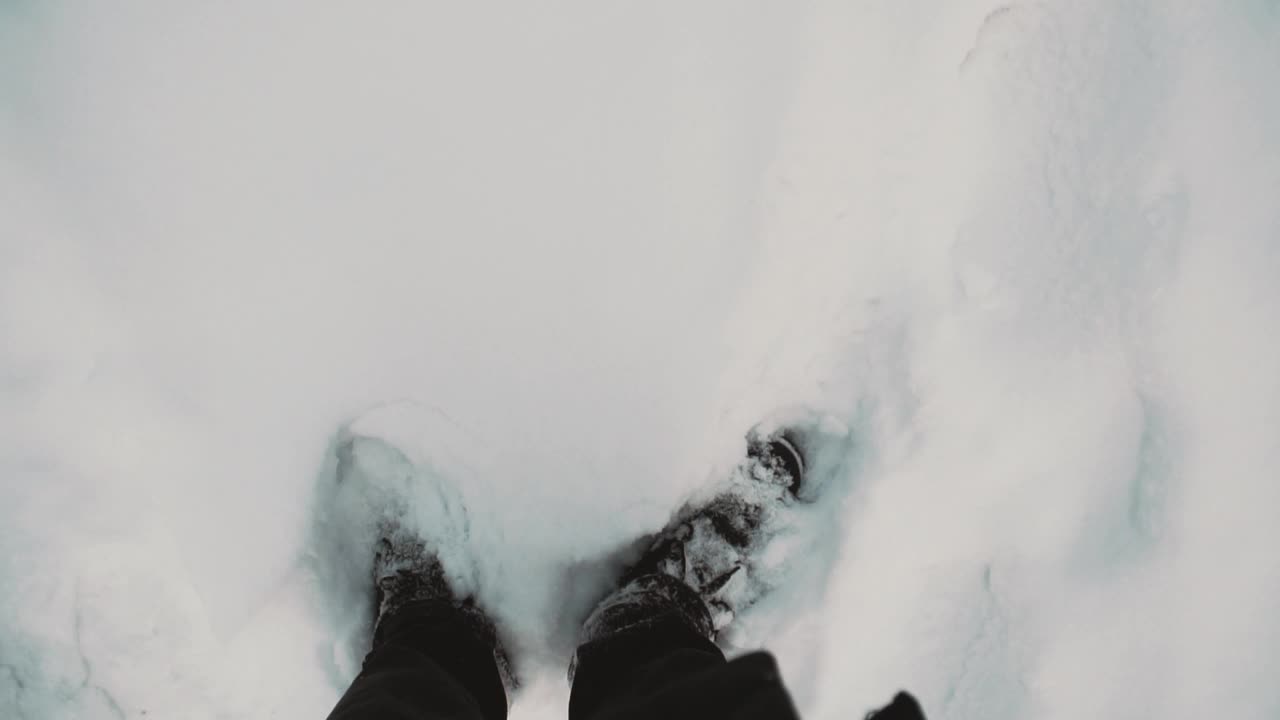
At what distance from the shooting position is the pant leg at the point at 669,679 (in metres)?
0.61

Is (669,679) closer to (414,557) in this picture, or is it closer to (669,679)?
(669,679)

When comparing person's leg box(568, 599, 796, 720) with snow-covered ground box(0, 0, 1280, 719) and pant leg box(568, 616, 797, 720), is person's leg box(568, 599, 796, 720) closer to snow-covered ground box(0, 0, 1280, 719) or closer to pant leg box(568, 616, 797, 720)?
pant leg box(568, 616, 797, 720)

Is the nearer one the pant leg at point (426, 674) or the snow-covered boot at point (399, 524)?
the pant leg at point (426, 674)

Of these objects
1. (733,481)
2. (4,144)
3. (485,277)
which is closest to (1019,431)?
(733,481)

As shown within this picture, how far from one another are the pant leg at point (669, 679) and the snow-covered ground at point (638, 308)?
27 centimetres

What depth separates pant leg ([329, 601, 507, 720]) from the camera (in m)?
0.85

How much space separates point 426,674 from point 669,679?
0.37m

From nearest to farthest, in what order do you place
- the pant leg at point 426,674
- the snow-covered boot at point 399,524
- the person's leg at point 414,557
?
the pant leg at point 426,674, the person's leg at point 414,557, the snow-covered boot at point 399,524

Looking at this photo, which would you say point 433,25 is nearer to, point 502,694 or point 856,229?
point 856,229

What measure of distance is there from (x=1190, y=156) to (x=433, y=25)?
4.72 ft

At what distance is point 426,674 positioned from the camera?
3.17ft

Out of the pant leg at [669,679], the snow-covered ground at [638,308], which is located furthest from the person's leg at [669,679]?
the snow-covered ground at [638,308]

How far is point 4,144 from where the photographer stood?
1.11 meters

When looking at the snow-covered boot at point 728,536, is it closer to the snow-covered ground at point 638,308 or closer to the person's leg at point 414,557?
the snow-covered ground at point 638,308
